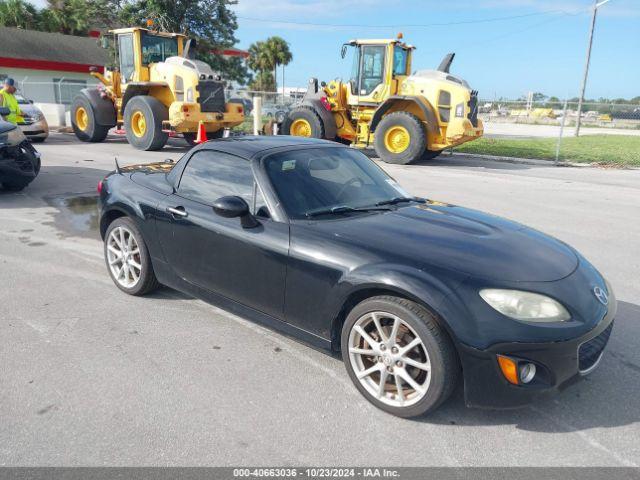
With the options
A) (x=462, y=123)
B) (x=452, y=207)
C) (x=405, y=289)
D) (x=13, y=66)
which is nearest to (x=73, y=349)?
(x=405, y=289)

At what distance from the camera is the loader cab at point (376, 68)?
47.8 ft

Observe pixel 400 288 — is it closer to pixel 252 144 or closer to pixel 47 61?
pixel 252 144

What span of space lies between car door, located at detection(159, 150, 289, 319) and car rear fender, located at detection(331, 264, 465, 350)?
17.9 inches

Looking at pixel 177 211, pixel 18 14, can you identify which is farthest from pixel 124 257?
pixel 18 14

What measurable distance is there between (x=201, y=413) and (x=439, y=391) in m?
1.27

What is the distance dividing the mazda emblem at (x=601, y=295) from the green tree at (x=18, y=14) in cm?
5011

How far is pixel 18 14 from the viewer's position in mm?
42344

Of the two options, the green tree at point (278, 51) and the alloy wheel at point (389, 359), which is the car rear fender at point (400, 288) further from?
the green tree at point (278, 51)

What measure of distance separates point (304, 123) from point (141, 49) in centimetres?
522

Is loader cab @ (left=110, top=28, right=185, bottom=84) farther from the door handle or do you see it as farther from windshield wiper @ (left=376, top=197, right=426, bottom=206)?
windshield wiper @ (left=376, top=197, right=426, bottom=206)

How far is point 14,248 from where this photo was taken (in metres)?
5.83

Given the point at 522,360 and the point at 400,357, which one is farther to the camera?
the point at 400,357

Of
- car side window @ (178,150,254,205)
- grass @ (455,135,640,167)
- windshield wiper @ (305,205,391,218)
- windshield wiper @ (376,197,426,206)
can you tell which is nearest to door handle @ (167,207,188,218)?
car side window @ (178,150,254,205)

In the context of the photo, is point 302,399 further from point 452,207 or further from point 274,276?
point 452,207
